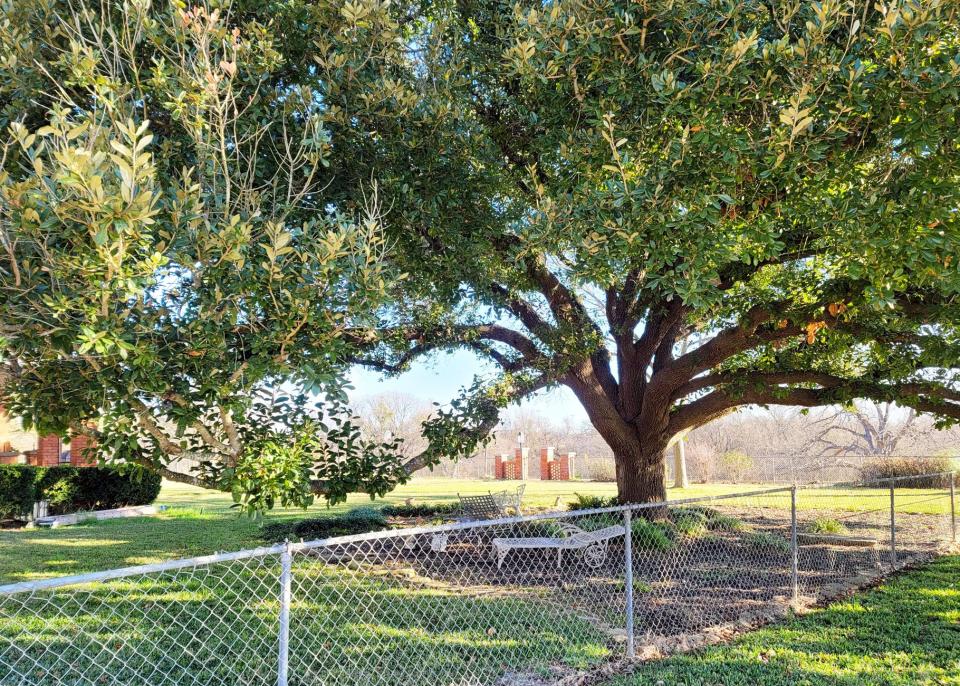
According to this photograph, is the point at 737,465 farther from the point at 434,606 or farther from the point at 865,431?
the point at 434,606

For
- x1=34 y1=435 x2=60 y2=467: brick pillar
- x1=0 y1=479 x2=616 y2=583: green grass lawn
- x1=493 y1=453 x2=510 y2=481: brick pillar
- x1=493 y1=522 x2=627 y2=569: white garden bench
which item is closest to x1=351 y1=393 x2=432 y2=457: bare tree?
x1=493 y1=453 x2=510 y2=481: brick pillar

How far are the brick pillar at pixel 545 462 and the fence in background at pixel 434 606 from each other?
28070 mm

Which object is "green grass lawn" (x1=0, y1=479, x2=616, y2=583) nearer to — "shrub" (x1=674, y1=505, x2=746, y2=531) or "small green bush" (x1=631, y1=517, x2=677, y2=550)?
"small green bush" (x1=631, y1=517, x2=677, y2=550)

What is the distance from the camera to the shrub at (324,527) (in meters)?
11.7

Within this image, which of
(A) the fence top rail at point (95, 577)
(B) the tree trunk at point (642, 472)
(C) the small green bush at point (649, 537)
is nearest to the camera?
(A) the fence top rail at point (95, 577)

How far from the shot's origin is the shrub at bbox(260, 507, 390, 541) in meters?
11.7

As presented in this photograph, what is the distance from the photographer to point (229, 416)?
15.8 feet

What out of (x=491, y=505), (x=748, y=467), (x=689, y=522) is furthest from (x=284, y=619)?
(x=748, y=467)

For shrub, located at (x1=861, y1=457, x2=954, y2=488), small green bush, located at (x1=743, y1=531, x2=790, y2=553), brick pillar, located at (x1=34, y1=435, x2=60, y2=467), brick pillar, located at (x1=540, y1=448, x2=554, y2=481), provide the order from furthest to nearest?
1. brick pillar, located at (x1=540, y1=448, x2=554, y2=481)
2. shrub, located at (x1=861, y1=457, x2=954, y2=488)
3. brick pillar, located at (x1=34, y1=435, x2=60, y2=467)
4. small green bush, located at (x1=743, y1=531, x2=790, y2=553)

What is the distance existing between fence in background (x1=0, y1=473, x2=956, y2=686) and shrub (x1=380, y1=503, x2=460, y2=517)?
4.42 meters

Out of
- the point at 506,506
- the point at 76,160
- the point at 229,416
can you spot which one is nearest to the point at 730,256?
the point at 229,416

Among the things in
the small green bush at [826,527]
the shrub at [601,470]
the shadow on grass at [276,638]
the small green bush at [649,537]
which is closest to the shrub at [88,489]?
the shadow on grass at [276,638]

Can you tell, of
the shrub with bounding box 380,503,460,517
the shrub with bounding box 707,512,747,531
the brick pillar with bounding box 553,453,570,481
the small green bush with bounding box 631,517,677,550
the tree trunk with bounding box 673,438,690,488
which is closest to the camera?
the small green bush with bounding box 631,517,677,550

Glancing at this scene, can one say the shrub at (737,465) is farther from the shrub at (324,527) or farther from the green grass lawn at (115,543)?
the green grass lawn at (115,543)
